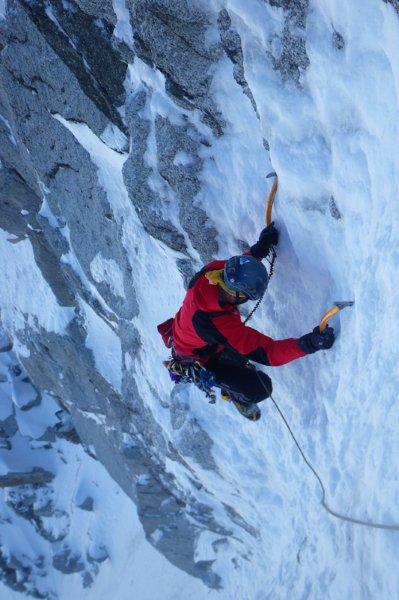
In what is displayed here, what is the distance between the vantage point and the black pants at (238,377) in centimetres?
506

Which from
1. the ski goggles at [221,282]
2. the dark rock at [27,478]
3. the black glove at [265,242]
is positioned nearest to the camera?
the ski goggles at [221,282]

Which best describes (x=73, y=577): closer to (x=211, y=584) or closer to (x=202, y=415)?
(x=211, y=584)

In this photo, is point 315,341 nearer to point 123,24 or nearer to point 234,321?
point 234,321

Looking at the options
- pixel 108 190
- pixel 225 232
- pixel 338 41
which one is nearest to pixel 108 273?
pixel 108 190

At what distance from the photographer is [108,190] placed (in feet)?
23.3

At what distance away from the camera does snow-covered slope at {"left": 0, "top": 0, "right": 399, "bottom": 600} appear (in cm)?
370

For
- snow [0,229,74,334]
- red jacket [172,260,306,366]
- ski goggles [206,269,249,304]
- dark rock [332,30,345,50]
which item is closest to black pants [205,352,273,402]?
red jacket [172,260,306,366]

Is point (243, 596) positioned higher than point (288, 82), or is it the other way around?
point (288, 82)

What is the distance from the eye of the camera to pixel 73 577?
1334cm

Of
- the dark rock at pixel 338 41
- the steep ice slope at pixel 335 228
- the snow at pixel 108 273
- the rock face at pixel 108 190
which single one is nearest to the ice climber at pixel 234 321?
the steep ice slope at pixel 335 228

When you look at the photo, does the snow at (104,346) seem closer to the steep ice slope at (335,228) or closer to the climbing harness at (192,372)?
the climbing harness at (192,372)

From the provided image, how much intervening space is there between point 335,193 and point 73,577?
41.4 ft

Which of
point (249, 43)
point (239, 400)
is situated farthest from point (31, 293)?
point (249, 43)

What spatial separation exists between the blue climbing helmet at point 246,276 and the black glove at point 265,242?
55 centimetres
